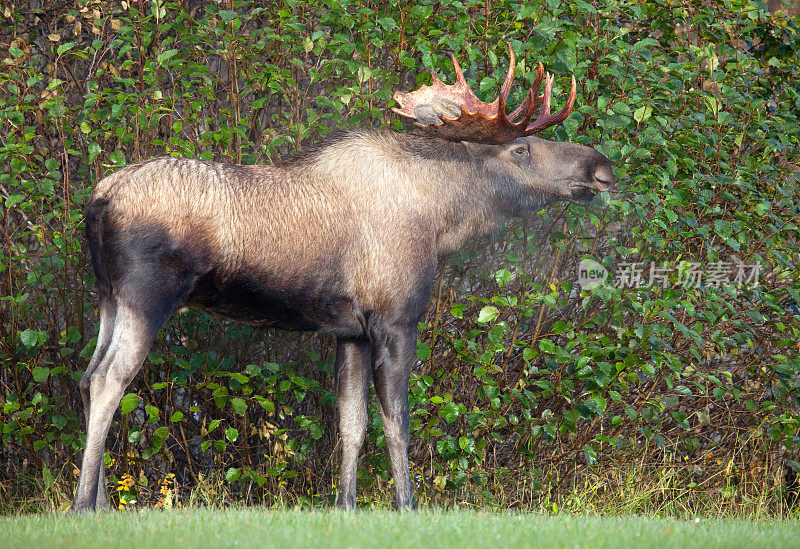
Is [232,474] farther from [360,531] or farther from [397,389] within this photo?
[360,531]

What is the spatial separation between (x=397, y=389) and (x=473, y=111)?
1663mm

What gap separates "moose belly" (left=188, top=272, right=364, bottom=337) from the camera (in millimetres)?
4555

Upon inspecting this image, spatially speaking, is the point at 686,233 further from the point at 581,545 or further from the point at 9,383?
the point at 9,383

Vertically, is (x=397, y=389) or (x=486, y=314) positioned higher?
(x=486, y=314)

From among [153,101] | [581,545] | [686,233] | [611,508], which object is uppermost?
[153,101]

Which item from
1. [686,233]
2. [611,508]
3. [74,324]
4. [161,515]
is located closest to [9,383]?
[74,324]

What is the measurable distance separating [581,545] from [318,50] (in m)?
3.23

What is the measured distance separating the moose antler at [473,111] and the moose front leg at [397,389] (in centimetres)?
117

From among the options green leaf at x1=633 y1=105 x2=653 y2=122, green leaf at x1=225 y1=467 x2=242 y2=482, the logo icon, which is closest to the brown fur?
green leaf at x1=633 y1=105 x2=653 y2=122

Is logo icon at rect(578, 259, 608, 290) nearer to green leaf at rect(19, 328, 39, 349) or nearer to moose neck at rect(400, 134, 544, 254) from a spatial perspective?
moose neck at rect(400, 134, 544, 254)

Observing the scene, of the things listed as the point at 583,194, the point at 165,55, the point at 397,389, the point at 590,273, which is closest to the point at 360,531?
the point at 397,389

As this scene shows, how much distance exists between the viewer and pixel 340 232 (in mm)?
4770

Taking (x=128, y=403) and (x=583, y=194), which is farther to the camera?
(x=583, y=194)

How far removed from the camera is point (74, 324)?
5.63m
